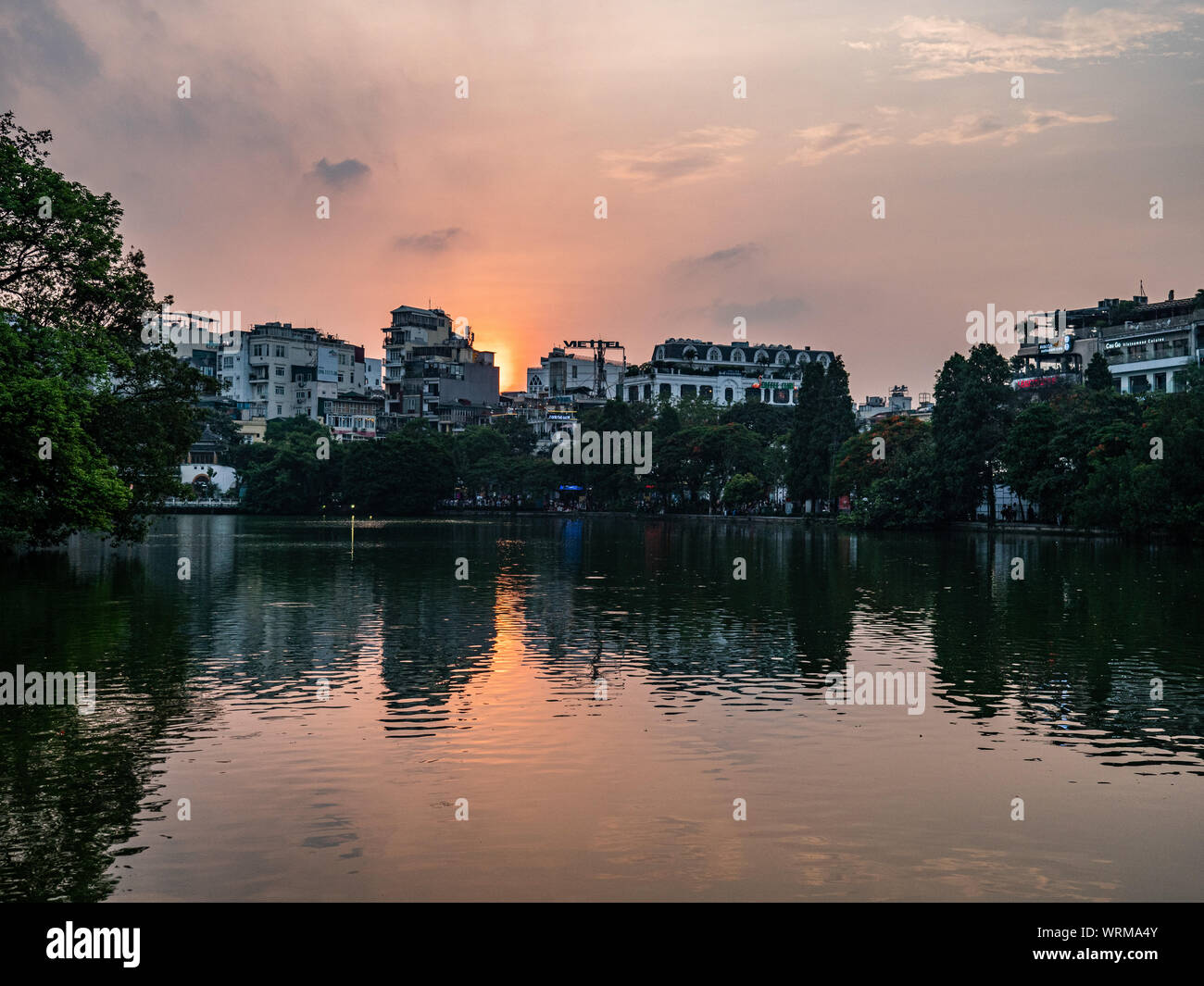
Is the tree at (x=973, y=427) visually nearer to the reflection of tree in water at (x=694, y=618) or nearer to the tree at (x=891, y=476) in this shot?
the tree at (x=891, y=476)

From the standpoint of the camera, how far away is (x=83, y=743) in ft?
59.2

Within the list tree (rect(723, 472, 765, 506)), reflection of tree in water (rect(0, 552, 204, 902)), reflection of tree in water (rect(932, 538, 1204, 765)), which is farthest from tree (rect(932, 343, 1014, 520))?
reflection of tree in water (rect(0, 552, 204, 902))

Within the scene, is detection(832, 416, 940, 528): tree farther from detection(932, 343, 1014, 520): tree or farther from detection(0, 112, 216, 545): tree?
detection(0, 112, 216, 545): tree

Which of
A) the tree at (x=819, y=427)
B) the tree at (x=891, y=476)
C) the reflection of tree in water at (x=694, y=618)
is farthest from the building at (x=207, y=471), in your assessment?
the reflection of tree in water at (x=694, y=618)

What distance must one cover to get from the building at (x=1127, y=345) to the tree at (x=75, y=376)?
88.2 metres

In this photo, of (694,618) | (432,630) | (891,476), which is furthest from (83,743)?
(891,476)

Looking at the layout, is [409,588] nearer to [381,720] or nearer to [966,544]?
[381,720]

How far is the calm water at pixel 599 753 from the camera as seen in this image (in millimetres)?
12578

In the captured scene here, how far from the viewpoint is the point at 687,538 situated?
93.3 meters

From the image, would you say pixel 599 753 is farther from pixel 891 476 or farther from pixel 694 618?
pixel 891 476

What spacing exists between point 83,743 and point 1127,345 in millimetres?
132094
